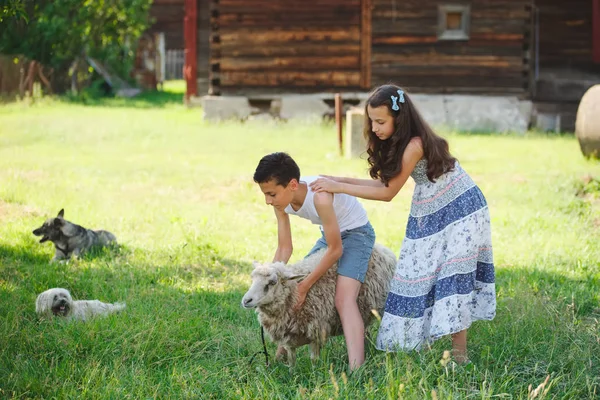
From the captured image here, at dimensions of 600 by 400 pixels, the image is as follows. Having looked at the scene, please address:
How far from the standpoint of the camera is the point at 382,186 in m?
4.34

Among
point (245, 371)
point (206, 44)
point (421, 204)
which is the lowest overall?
point (245, 371)

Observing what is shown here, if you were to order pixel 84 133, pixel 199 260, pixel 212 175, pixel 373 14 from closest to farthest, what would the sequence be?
pixel 199 260 → pixel 212 175 → pixel 84 133 → pixel 373 14

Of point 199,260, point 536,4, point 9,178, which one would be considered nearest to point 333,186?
point 199,260

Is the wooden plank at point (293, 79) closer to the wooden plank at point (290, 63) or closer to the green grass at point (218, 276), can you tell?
the wooden plank at point (290, 63)

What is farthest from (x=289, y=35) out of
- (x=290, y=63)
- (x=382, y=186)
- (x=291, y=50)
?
(x=382, y=186)

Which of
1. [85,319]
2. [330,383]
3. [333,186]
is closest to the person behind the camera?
[330,383]

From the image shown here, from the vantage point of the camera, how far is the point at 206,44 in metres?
21.3

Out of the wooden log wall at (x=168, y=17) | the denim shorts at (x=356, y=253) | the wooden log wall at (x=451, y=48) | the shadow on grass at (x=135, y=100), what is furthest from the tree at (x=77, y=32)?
the denim shorts at (x=356, y=253)

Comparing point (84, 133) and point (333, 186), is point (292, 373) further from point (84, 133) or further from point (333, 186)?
point (84, 133)

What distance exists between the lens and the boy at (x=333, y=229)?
4.16 metres

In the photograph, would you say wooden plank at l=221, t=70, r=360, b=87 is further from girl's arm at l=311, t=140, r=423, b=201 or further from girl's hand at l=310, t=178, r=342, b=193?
girl's hand at l=310, t=178, r=342, b=193

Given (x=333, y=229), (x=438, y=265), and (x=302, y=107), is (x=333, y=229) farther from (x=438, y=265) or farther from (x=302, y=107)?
(x=302, y=107)

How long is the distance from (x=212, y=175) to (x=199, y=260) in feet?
14.7

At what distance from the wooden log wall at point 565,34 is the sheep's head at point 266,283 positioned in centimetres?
1705
